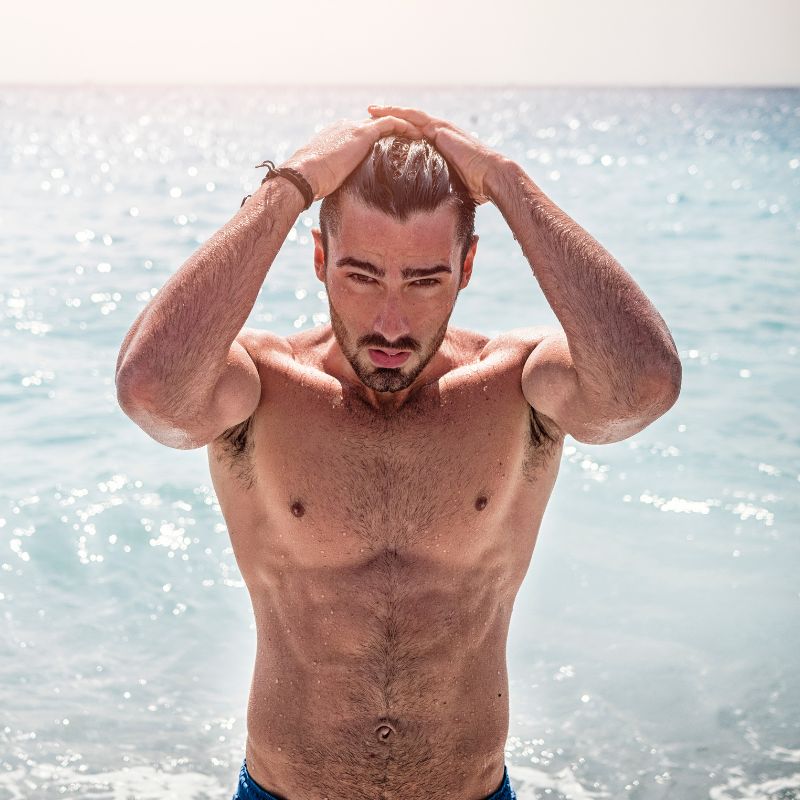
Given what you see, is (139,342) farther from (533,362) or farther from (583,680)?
(583,680)

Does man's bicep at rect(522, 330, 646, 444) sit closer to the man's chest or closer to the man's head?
the man's chest

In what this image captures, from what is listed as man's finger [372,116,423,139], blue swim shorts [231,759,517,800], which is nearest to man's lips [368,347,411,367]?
man's finger [372,116,423,139]

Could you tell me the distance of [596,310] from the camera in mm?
2271

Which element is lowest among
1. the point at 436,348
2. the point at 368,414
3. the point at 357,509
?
the point at 357,509

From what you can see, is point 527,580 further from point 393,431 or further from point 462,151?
point 462,151

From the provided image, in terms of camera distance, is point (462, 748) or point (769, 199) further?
point (769, 199)

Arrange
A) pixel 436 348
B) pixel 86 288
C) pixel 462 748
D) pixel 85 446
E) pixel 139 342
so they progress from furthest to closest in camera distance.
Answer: pixel 86 288 < pixel 85 446 < pixel 462 748 < pixel 436 348 < pixel 139 342

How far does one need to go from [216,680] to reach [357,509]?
2893 mm

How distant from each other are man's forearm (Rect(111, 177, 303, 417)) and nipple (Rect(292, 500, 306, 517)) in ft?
1.29

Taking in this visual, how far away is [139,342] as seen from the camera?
85.4 inches

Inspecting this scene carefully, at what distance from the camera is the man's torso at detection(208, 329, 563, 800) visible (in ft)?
8.29

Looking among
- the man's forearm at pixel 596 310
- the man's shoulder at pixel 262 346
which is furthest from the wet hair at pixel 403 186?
the man's shoulder at pixel 262 346

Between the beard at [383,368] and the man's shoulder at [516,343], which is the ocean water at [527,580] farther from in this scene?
the beard at [383,368]

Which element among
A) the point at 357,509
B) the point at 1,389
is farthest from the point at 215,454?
the point at 1,389
